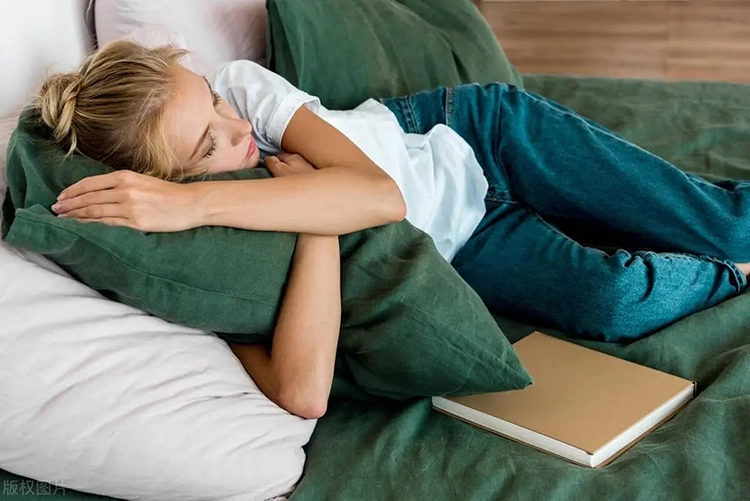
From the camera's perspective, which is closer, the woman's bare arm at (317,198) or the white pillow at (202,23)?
the woman's bare arm at (317,198)

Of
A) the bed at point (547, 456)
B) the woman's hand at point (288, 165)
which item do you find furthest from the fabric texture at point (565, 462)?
the woman's hand at point (288, 165)

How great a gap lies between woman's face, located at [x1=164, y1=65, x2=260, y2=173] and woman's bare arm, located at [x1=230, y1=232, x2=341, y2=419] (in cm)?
15

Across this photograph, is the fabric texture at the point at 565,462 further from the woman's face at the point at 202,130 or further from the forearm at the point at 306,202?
the woman's face at the point at 202,130

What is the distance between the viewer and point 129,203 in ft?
3.18

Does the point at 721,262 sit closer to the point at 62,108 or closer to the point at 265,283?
the point at 265,283

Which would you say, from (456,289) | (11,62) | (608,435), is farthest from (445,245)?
(11,62)

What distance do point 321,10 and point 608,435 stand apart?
0.95m

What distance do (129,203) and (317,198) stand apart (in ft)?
0.73

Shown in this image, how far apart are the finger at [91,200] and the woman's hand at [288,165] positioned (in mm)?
243

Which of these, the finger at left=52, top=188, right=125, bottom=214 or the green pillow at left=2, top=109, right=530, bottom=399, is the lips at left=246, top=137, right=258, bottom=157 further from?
the finger at left=52, top=188, right=125, bottom=214

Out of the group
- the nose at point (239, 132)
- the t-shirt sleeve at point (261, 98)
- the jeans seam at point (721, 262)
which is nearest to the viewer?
the nose at point (239, 132)

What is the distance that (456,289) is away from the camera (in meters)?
1.10

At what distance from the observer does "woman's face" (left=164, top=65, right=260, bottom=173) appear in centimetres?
109

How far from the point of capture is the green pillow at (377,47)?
1.56 meters
